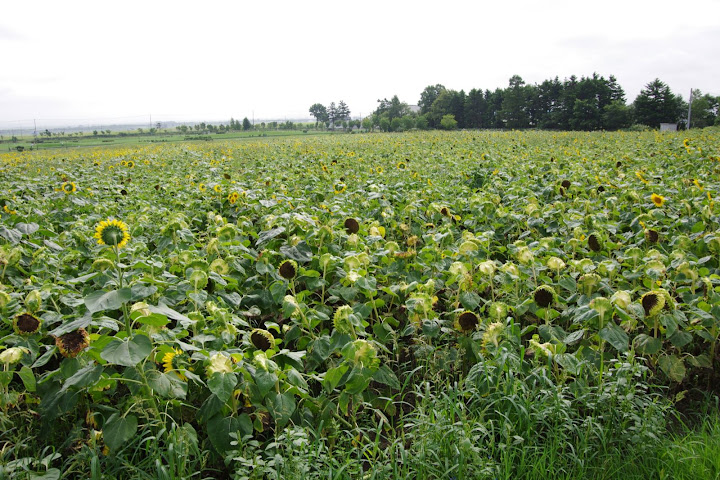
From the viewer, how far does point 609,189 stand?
510 centimetres

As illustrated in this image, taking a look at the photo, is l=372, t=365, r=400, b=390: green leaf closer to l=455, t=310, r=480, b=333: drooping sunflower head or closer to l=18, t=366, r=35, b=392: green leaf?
l=455, t=310, r=480, b=333: drooping sunflower head

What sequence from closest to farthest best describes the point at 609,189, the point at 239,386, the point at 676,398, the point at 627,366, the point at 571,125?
the point at 239,386, the point at 627,366, the point at 676,398, the point at 609,189, the point at 571,125

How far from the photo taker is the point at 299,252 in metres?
2.96

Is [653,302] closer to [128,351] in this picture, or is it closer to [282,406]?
[282,406]

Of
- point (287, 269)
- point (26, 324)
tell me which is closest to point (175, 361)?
point (26, 324)

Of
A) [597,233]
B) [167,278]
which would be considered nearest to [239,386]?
[167,278]

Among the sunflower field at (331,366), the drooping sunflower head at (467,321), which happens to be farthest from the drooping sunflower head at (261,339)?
the drooping sunflower head at (467,321)

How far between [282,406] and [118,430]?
58 centimetres

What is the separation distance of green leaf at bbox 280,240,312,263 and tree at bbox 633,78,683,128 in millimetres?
48117

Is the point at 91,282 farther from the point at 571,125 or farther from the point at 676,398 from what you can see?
the point at 571,125

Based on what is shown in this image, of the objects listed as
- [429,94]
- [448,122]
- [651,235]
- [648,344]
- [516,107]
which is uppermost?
[429,94]

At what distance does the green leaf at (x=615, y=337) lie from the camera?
198 centimetres

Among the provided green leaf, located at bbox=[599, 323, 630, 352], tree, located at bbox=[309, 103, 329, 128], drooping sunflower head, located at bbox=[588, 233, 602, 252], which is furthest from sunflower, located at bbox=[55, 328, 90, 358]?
tree, located at bbox=[309, 103, 329, 128]

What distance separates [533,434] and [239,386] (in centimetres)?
128
